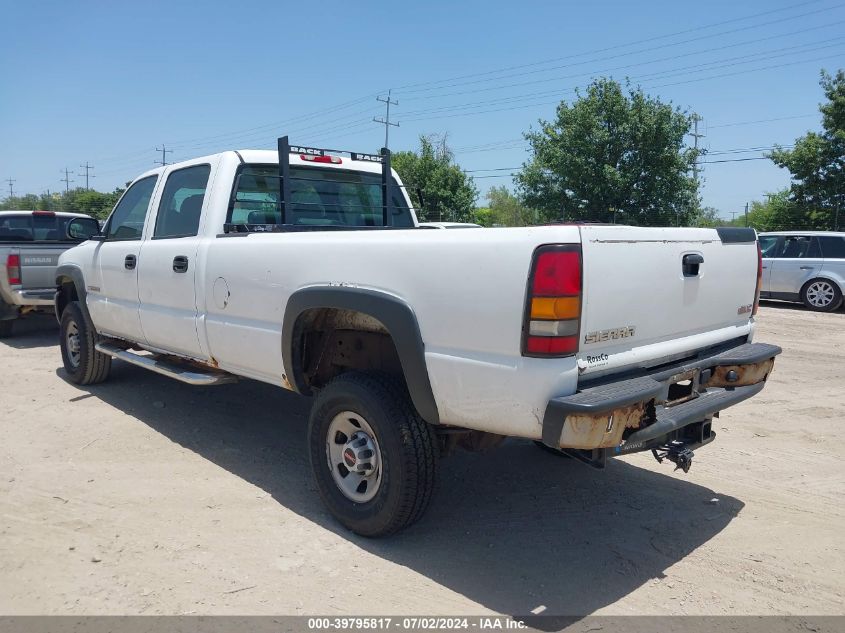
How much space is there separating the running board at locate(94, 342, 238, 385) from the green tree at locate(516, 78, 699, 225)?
70.6 ft

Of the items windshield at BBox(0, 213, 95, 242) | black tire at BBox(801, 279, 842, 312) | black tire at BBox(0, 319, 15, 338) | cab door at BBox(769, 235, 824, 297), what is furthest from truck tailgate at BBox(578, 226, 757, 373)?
cab door at BBox(769, 235, 824, 297)

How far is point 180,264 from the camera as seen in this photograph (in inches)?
186

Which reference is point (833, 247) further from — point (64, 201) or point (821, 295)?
point (64, 201)

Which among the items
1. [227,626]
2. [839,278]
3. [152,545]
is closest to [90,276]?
[152,545]

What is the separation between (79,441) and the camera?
17.1 feet

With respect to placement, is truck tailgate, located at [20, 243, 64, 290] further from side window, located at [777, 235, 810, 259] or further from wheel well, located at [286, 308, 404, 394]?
side window, located at [777, 235, 810, 259]

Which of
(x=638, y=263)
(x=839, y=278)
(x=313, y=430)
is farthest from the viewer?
(x=839, y=278)

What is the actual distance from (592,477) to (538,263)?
2.38m

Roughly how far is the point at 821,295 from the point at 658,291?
12768 mm

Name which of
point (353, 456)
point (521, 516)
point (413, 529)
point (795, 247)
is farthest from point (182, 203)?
point (795, 247)

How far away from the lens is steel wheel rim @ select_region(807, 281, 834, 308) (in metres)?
13.7

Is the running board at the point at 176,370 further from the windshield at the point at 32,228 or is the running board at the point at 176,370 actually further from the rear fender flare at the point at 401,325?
the windshield at the point at 32,228

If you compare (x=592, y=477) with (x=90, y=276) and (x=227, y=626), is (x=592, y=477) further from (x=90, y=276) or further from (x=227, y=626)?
(x=90, y=276)

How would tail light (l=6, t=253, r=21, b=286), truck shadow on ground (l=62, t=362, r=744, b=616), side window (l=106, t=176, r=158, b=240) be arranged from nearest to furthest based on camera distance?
truck shadow on ground (l=62, t=362, r=744, b=616) → side window (l=106, t=176, r=158, b=240) → tail light (l=6, t=253, r=21, b=286)
